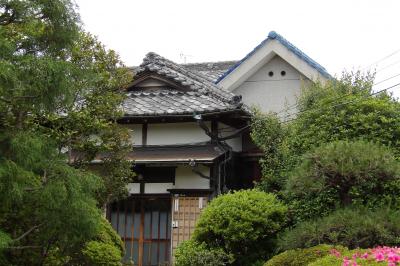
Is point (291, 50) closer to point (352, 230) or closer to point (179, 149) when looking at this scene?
point (179, 149)

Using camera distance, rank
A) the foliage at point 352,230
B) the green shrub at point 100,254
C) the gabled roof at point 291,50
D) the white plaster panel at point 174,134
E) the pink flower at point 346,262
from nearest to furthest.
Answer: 1. the pink flower at point 346,262
2. the foliage at point 352,230
3. the green shrub at point 100,254
4. the white plaster panel at point 174,134
5. the gabled roof at point 291,50

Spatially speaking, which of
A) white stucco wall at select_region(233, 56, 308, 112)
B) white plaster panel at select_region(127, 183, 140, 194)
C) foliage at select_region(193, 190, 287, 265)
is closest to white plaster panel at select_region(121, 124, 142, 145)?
white plaster panel at select_region(127, 183, 140, 194)

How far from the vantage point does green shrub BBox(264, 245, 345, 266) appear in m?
10.4

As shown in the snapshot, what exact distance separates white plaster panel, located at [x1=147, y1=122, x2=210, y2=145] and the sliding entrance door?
A: 1722 mm

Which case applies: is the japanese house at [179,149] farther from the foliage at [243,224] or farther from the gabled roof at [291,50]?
the foliage at [243,224]

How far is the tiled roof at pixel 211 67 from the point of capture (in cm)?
2334

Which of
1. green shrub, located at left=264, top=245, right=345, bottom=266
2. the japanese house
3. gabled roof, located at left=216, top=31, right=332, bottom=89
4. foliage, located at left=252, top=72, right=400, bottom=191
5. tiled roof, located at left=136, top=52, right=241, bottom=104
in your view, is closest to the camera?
green shrub, located at left=264, top=245, right=345, bottom=266

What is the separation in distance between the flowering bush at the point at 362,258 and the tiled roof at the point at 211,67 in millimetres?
13747

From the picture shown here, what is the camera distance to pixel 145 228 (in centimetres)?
1719

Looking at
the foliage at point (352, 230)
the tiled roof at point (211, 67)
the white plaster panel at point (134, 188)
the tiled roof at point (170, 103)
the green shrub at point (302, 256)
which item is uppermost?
the tiled roof at point (211, 67)

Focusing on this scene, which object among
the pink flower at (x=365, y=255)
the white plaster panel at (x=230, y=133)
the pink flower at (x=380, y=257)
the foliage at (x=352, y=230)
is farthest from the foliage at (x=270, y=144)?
the pink flower at (x=380, y=257)

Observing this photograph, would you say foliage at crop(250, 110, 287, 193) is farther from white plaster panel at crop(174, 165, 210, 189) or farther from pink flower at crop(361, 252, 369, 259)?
pink flower at crop(361, 252, 369, 259)

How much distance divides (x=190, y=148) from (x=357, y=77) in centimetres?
510

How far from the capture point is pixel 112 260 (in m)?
12.3
